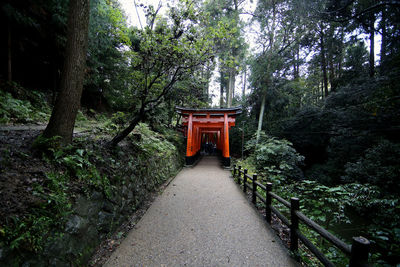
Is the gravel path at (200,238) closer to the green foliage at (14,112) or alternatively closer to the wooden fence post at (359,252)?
the wooden fence post at (359,252)

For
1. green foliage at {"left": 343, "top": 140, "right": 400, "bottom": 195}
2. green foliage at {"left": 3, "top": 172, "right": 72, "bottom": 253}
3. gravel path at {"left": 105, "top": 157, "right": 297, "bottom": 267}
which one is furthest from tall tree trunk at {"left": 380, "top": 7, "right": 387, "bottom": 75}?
green foliage at {"left": 3, "top": 172, "right": 72, "bottom": 253}

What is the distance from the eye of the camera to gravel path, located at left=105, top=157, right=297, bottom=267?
7.59 ft

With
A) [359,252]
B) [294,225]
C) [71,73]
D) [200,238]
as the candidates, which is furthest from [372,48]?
[71,73]

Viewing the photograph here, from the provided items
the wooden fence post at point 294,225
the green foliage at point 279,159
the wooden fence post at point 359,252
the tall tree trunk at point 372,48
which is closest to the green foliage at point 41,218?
the wooden fence post at point 359,252

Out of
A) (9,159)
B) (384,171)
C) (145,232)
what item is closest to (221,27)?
(9,159)

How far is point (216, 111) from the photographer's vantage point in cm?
1041

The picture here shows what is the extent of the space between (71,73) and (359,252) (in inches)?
185

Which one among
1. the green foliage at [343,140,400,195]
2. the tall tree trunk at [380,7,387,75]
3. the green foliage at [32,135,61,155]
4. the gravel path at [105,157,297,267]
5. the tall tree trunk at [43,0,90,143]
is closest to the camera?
the gravel path at [105,157,297,267]

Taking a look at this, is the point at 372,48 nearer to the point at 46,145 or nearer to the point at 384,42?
the point at 384,42

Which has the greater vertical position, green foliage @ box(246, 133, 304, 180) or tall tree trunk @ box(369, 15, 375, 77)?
tall tree trunk @ box(369, 15, 375, 77)

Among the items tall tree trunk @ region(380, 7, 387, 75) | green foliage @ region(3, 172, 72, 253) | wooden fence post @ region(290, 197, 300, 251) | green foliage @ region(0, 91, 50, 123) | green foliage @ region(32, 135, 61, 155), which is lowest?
wooden fence post @ region(290, 197, 300, 251)

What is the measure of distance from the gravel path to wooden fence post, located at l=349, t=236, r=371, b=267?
1.06m

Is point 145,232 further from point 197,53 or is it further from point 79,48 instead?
point 197,53

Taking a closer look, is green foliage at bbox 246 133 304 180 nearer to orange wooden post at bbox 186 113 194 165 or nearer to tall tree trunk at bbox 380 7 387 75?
orange wooden post at bbox 186 113 194 165
